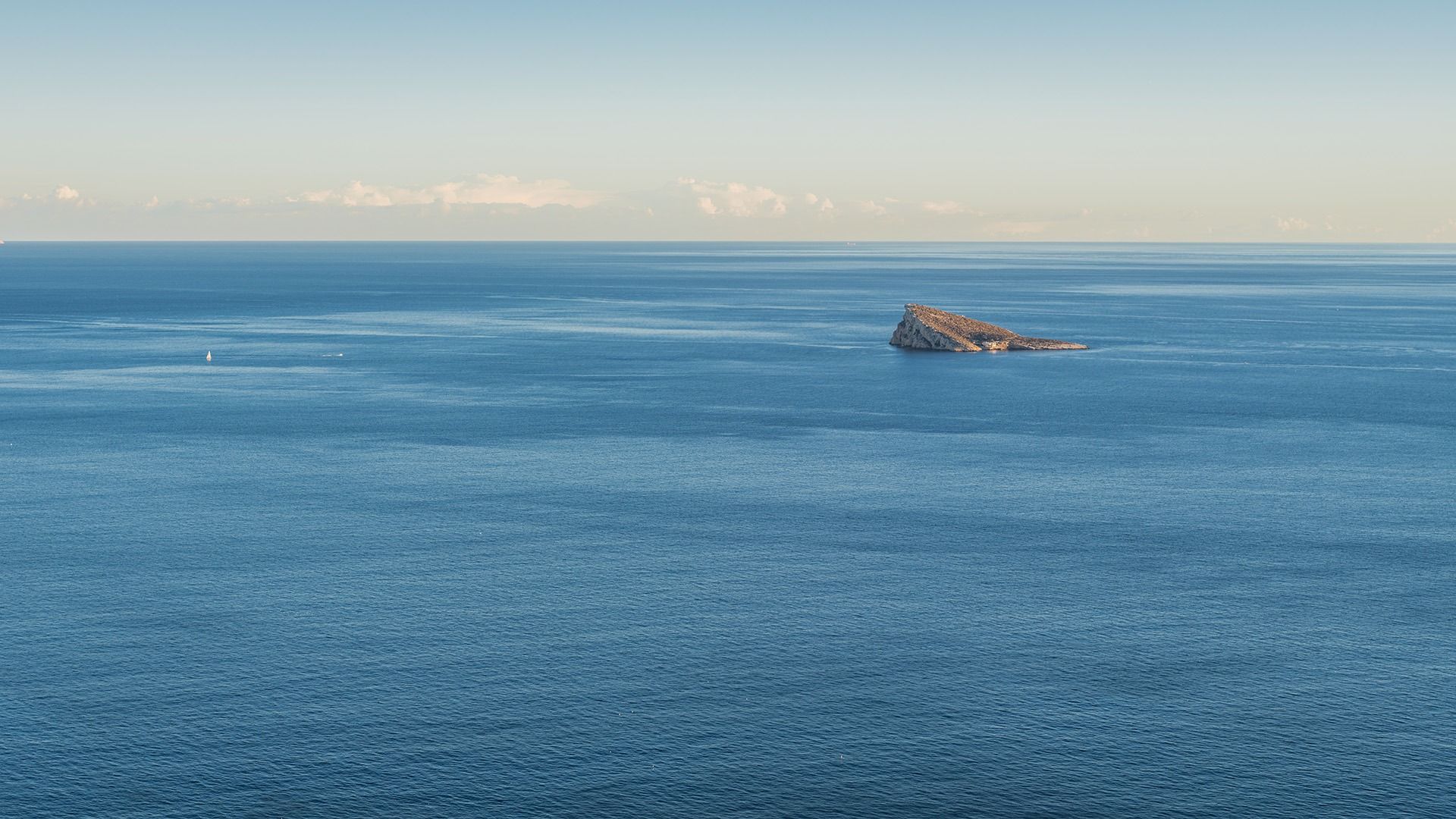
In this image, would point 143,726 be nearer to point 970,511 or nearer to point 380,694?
point 380,694

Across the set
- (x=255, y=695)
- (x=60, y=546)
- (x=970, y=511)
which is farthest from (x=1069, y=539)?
(x=60, y=546)

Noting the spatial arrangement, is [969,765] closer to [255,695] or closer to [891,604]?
[891,604]

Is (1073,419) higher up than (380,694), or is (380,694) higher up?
(1073,419)

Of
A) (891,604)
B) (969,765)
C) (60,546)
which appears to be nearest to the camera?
(969,765)

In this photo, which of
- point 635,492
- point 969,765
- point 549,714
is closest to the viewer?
point 969,765

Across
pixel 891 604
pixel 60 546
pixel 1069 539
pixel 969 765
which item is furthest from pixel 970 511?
pixel 60 546

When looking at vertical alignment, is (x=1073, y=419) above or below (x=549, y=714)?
above

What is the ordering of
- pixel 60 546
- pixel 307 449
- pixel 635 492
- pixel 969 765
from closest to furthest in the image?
pixel 969 765 < pixel 60 546 < pixel 635 492 < pixel 307 449

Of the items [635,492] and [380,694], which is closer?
[380,694]

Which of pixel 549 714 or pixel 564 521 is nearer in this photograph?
pixel 549 714
